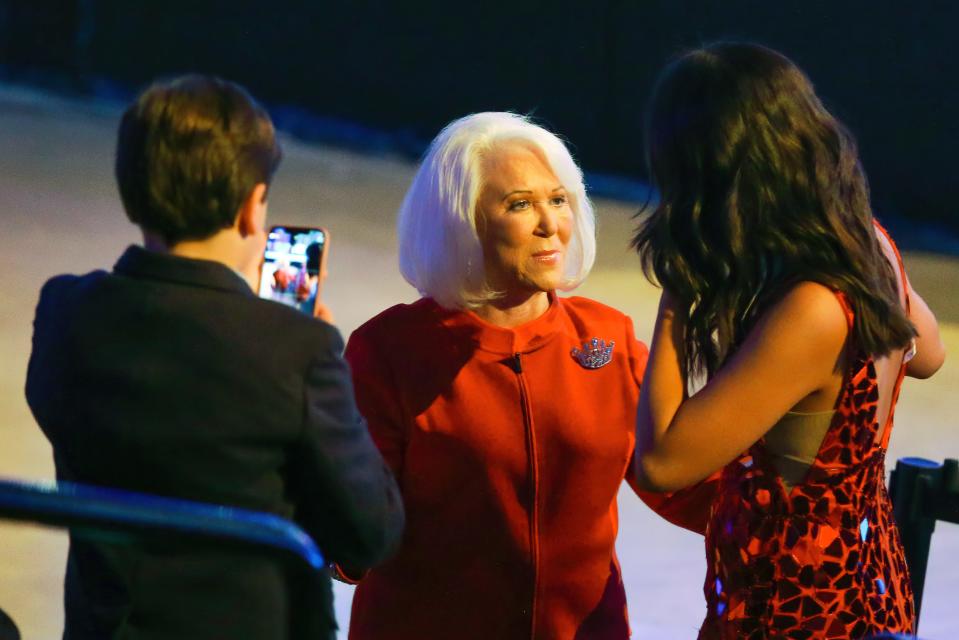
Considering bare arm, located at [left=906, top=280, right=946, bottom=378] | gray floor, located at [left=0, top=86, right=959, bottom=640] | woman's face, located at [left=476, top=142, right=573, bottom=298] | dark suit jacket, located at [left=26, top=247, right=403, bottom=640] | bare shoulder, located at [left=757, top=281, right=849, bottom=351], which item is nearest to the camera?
dark suit jacket, located at [left=26, top=247, right=403, bottom=640]

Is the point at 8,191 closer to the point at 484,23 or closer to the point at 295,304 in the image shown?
the point at 484,23

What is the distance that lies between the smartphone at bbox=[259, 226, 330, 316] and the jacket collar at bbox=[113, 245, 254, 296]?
0.84ft

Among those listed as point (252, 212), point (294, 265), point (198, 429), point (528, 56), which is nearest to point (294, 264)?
point (294, 265)

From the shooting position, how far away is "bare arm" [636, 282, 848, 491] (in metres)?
1.67

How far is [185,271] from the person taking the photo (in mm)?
1523

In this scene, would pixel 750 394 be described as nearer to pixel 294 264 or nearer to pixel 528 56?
pixel 294 264

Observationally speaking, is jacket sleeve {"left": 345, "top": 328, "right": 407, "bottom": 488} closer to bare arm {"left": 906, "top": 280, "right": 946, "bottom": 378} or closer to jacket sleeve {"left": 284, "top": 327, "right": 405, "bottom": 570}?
jacket sleeve {"left": 284, "top": 327, "right": 405, "bottom": 570}

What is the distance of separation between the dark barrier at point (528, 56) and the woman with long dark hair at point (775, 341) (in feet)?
16.5

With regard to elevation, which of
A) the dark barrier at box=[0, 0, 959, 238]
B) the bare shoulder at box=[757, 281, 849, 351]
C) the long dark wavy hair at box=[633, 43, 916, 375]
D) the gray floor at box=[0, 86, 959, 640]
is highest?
the long dark wavy hair at box=[633, 43, 916, 375]

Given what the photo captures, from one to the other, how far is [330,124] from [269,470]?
973cm

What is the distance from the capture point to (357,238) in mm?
7824

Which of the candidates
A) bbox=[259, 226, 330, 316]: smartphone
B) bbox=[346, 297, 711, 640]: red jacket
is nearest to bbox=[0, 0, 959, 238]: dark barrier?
bbox=[346, 297, 711, 640]: red jacket

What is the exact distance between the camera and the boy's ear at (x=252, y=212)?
154 cm

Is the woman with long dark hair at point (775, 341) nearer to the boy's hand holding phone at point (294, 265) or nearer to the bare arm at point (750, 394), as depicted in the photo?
the bare arm at point (750, 394)
